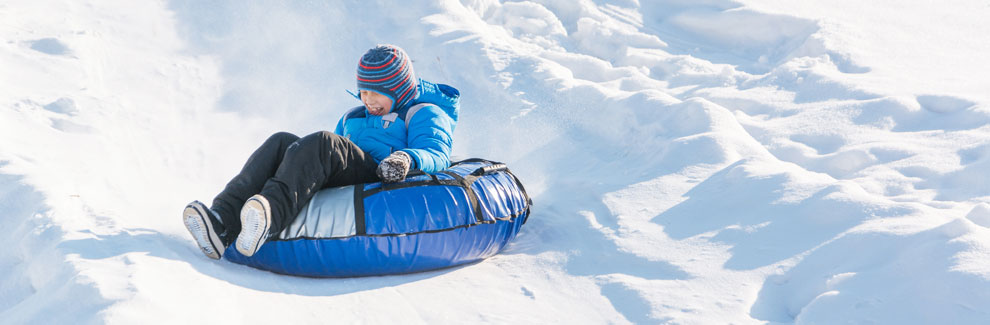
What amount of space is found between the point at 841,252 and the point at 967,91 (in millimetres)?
2532

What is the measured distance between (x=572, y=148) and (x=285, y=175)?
86.1 inches

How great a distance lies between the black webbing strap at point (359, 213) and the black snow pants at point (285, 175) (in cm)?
13

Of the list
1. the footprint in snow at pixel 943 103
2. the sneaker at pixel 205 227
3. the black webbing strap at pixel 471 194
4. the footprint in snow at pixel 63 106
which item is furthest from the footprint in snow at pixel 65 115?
the footprint in snow at pixel 943 103

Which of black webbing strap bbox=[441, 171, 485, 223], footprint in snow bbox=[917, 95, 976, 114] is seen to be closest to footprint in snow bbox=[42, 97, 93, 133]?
black webbing strap bbox=[441, 171, 485, 223]

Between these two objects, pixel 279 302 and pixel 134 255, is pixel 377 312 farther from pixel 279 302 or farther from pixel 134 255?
pixel 134 255

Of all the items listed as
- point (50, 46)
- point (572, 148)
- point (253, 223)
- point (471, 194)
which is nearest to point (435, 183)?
point (471, 194)

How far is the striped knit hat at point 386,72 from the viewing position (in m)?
3.53

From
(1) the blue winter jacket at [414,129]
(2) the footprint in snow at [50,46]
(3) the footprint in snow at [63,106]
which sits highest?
(2) the footprint in snow at [50,46]

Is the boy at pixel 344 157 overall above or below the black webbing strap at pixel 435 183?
above

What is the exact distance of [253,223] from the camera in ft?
8.80

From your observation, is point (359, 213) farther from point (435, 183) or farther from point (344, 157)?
point (435, 183)

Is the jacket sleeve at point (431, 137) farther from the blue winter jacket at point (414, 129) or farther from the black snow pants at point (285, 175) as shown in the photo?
the black snow pants at point (285, 175)

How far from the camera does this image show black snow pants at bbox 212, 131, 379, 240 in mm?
2803

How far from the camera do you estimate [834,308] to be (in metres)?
2.35
